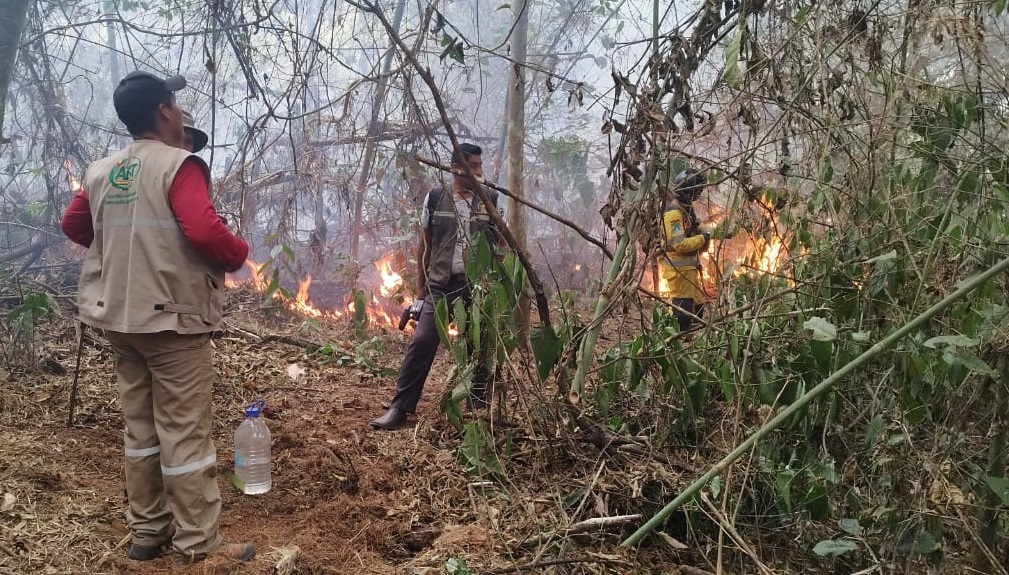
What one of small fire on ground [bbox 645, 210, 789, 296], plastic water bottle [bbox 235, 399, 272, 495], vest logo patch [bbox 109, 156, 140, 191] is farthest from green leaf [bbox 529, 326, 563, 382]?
vest logo patch [bbox 109, 156, 140, 191]

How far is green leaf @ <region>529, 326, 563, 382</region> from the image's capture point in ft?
9.40

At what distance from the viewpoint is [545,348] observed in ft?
9.44

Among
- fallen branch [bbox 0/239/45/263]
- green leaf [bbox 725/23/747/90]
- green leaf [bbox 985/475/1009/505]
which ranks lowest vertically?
fallen branch [bbox 0/239/45/263]

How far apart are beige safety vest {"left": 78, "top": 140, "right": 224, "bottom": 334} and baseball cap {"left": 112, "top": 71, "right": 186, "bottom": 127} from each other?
11cm

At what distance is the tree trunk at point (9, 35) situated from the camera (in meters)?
4.95

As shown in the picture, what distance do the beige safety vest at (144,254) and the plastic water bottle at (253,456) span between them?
2.54 ft

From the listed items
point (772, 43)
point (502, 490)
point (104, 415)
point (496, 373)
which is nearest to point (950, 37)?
point (772, 43)

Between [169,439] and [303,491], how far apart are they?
0.82 m

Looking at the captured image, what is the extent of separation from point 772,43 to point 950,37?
68 centimetres

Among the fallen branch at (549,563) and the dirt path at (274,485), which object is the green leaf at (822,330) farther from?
the dirt path at (274,485)

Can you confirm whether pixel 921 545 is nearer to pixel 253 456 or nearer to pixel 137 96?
pixel 253 456

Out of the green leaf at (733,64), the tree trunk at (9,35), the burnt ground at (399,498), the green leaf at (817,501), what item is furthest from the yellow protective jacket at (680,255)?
the tree trunk at (9,35)

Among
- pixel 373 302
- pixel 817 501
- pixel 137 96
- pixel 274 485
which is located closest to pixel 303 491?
pixel 274 485

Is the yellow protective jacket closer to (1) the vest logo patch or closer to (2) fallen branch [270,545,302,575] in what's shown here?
(2) fallen branch [270,545,302,575]
